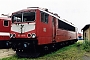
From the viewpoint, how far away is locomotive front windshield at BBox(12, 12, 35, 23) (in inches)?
497

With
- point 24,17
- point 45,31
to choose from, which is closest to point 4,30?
point 24,17

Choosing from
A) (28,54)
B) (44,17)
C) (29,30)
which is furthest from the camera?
(44,17)

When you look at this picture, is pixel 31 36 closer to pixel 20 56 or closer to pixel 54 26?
pixel 20 56

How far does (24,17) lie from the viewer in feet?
42.5

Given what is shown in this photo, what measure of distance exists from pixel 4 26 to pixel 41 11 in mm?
7348

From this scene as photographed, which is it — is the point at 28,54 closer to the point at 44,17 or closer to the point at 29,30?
the point at 29,30

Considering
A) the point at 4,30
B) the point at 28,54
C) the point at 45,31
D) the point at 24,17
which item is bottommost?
the point at 28,54

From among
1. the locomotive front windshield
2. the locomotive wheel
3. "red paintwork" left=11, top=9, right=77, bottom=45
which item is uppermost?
the locomotive front windshield

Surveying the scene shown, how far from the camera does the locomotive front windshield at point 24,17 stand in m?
12.6

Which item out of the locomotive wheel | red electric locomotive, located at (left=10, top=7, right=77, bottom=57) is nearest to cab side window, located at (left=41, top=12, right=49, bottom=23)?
red electric locomotive, located at (left=10, top=7, right=77, bottom=57)

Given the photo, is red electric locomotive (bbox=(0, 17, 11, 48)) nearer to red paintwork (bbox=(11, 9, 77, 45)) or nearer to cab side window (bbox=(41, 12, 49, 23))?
red paintwork (bbox=(11, 9, 77, 45))

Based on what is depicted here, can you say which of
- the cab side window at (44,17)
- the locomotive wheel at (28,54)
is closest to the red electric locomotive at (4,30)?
the locomotive wheel at (28,54)

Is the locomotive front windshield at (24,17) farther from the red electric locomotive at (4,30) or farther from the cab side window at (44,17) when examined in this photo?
the red electric locomotive at (4,30)

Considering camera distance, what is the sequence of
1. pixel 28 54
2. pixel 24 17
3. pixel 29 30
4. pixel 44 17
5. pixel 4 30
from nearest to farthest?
1. pixel 29 30
2. pixel 24 17
3. pixel 28 54
4. pixel 44 17
5. pixel 4 30
